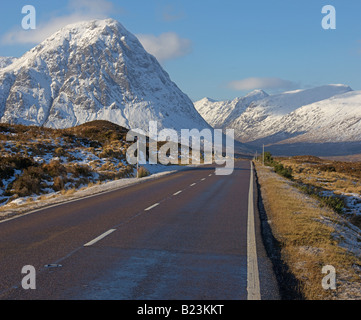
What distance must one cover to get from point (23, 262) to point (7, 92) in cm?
20714

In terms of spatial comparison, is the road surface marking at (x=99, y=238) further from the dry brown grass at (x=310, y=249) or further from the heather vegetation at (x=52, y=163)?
the heather vegetation at (x=52, y=163)

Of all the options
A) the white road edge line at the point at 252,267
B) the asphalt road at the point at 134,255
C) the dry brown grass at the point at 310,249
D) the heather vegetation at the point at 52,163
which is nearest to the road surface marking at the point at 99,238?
the asphalt road at the point at 134,255

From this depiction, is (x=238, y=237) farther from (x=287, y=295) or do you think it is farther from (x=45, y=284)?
(x=45, y=284)

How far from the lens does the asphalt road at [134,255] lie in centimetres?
523

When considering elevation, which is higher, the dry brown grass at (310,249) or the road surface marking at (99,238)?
the road surface marking at (99,238)

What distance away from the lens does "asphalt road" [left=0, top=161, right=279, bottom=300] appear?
5.23 meters

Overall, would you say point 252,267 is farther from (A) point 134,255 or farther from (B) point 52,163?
(B) point 52,163

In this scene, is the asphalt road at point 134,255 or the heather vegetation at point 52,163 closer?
the asphalt road at point 134,255

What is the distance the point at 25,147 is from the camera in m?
30.0

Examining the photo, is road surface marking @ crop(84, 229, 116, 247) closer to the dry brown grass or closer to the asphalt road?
the asphalt road

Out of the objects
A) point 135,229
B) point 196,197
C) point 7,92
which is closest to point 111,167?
point 196,197

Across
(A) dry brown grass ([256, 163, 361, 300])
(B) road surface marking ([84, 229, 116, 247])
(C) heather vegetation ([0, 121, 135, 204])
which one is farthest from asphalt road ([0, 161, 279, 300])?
(C) heather vegetation ([0, 121, 135, 204])

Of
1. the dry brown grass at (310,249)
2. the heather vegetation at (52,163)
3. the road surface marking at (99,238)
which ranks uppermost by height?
the heather vegetation at (52,163)

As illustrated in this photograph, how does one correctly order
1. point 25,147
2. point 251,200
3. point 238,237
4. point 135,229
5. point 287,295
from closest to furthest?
point 287,295 < point 238,237 < point 135,229 < point 251,200 < point 25,147
